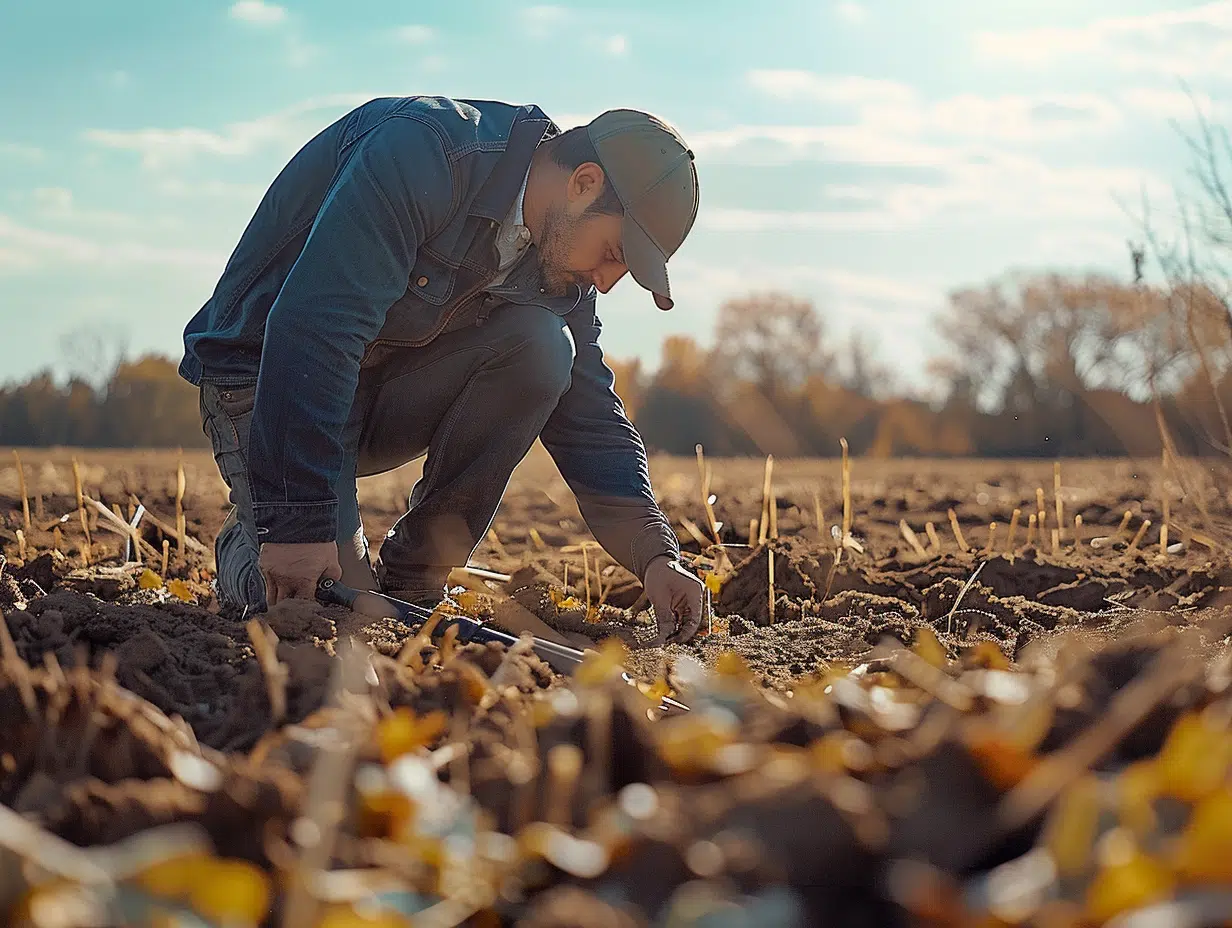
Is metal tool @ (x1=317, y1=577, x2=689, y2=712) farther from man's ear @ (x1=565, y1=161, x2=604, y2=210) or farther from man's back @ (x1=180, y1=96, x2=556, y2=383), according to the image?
man's ear @ (x1=565, y1=161, x2=604, y2=210)

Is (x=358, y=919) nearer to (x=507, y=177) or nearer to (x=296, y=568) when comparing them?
(x=296, y=568)

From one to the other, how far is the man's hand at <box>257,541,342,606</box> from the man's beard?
939 mm

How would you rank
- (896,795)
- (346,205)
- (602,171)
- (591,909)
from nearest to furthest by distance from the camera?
(591,909)
(896,795)
(346,205)
(602,171)

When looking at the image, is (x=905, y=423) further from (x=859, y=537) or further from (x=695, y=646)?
(x=695, y=646)

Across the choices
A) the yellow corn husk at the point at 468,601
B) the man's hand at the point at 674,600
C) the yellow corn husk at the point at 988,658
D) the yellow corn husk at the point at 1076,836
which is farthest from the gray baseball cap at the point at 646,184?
the yellow corn husk at the point at 1076,836

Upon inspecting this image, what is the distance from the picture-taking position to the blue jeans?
313 cm

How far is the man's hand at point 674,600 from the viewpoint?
9.27ft

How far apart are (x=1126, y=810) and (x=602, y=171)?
7.17 feet

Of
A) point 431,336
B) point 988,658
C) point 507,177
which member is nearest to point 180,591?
point 431,336

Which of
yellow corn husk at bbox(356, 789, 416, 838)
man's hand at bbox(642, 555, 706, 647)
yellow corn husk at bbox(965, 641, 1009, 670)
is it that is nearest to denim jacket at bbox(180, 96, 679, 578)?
man's hand at bbox(642, 555, 706, 647)

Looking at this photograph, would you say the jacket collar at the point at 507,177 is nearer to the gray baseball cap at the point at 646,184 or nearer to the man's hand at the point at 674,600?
the gray baseball cap at the point at 646,184

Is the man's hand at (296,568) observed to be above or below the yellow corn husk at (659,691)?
above

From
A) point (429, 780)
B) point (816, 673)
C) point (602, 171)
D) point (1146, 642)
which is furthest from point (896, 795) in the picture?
point (602, 171)

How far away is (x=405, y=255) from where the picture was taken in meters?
2.60
